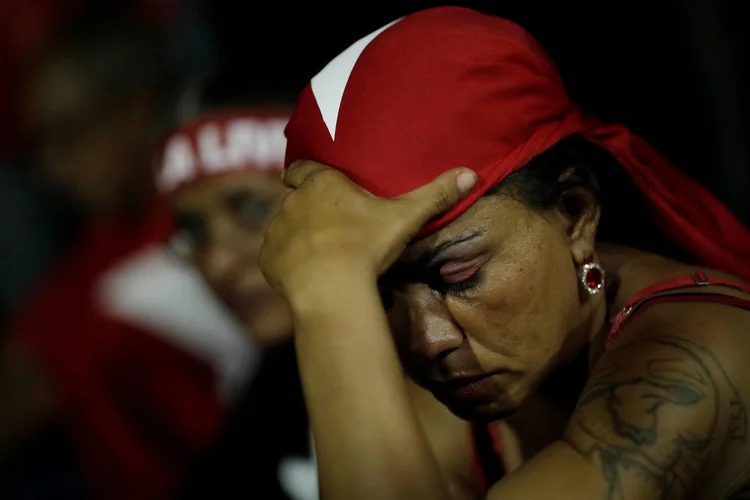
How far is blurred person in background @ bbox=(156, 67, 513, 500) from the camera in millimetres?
1943

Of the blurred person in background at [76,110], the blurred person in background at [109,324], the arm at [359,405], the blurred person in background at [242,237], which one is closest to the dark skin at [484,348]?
the arm at [359,405]

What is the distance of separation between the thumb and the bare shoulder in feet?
0.85

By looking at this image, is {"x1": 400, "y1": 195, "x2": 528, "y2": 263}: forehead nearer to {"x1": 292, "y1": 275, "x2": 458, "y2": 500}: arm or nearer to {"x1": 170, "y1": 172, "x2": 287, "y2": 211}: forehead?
{"x1": 292, "y1": 275, "x2": 458, "y2": 500}: arm

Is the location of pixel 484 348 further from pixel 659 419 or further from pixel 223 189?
pixel 223 189

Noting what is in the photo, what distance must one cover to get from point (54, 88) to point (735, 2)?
5.70 feet

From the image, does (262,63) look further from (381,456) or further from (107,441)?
(381,456)

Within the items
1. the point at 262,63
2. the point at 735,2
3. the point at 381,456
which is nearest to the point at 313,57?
the point at 262,63

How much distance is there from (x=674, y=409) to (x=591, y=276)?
0.26 metres

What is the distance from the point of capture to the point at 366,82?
117cm

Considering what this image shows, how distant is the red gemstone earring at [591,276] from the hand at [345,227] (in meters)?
0.24

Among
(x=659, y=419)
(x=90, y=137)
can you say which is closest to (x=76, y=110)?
(x=90, y=137)

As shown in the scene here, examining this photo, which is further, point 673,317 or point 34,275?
point 34,275

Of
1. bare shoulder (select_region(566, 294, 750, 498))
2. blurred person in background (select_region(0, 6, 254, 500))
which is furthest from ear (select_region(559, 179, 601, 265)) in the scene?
blurred person in background (select_region(0, 6, 254, 500))

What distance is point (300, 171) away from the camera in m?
1.18
